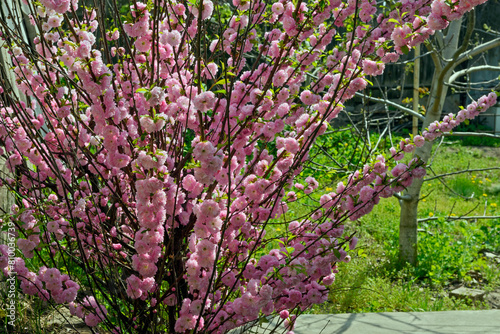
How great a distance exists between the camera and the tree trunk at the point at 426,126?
3.65m

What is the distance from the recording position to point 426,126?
3646 millimetres

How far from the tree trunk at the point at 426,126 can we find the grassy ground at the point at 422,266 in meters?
0.12

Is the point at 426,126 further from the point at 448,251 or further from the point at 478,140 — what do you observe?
the point at 478,140

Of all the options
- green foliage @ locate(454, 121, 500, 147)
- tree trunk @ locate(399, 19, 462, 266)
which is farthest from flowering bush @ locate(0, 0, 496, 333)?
green foliage @ locate(454, 121, 500, 147)

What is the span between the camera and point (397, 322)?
2602 mm

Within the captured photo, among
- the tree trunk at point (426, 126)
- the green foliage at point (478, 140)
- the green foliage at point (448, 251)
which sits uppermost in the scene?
the tree trunk at point (426, 126)

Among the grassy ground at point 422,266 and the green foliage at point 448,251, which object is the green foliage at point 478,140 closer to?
the grassy ground at point 422,266

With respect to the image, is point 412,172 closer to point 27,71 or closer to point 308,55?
point 308,55

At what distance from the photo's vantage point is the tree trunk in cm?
365

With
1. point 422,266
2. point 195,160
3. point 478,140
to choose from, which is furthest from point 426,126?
point 478,140

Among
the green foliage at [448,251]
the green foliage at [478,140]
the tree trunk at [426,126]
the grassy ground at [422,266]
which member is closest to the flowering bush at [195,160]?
the grassy ground at [422,266]

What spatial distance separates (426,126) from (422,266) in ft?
3.88

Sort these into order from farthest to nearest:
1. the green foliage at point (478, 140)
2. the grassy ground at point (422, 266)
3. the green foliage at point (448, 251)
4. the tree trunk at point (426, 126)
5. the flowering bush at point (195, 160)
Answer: the green foliage at point (478, 140)
the green foliage at point (448, 251)
the tree trunk at point (426, 126)
the grassy ground at point (422, 266)
the flowering bush at point (195, 160)

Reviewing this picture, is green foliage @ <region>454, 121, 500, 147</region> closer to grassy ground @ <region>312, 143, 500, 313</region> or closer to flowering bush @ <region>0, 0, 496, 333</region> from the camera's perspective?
grassy ground @ <region>312, 143, 500, 313</region>
